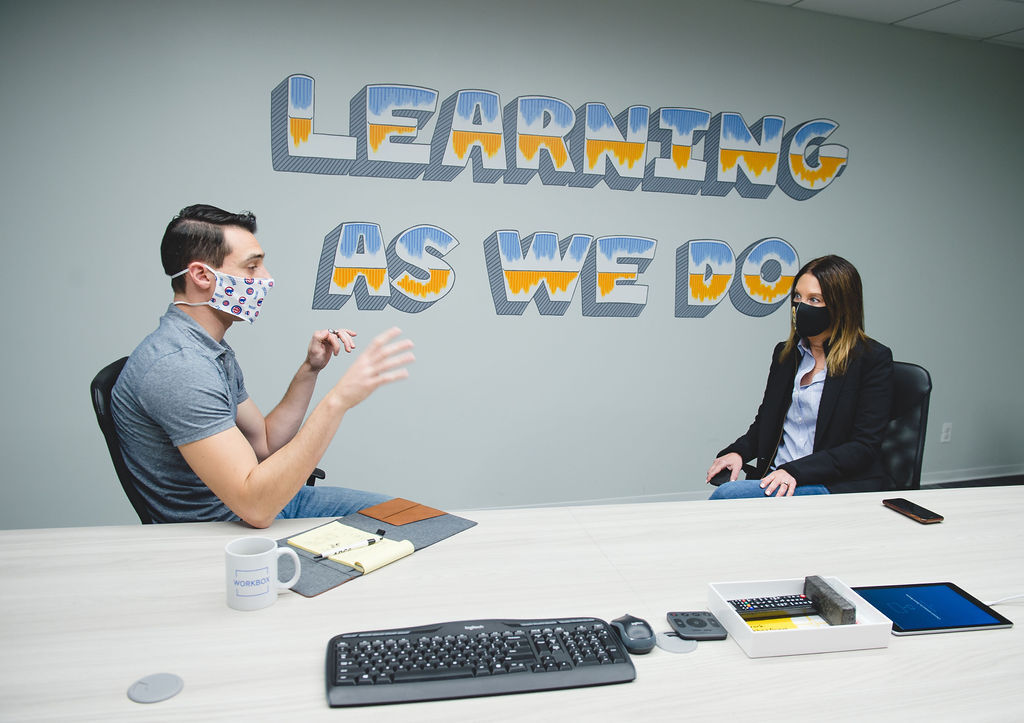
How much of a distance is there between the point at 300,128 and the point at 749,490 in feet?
7.50

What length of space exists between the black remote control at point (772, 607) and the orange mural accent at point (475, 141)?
2455 millimetres

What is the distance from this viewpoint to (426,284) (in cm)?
313

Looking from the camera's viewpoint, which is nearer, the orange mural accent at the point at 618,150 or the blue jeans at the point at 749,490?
the blue jeans at the point at 749,490

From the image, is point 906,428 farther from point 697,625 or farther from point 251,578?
point 251,578

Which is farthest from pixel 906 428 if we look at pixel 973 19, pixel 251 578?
pixel 973 19

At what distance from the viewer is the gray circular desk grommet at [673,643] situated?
1.05m

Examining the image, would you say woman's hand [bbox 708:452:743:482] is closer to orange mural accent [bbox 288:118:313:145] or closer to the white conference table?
the white conference table

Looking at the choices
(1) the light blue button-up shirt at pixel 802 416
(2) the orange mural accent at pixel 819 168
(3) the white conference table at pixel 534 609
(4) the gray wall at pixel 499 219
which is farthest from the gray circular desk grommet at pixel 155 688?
(2) the orange mural accent at pixel 819 168

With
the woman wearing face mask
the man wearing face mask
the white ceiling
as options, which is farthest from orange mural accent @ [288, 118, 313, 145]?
the white ceiling

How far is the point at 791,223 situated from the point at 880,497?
2239 millimetres

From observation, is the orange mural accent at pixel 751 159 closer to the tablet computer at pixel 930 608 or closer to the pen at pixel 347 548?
the tablet computer at pixel 930 608

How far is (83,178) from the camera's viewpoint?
2.71 m

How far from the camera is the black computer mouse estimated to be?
3.40 feet

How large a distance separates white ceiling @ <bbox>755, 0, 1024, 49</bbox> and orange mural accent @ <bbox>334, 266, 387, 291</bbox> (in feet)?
7.81
